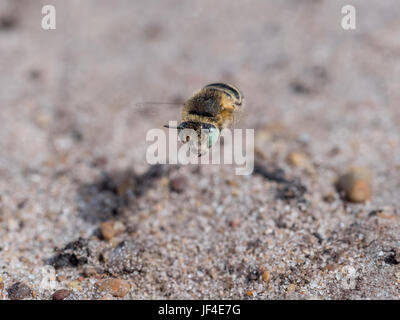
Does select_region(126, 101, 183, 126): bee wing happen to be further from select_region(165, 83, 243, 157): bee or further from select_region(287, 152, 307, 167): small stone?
select_region(165, 83, 243, 157): bee

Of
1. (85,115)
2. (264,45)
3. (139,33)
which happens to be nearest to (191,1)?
(139,33)

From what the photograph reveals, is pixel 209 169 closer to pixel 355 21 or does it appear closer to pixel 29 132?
pixel 29 132

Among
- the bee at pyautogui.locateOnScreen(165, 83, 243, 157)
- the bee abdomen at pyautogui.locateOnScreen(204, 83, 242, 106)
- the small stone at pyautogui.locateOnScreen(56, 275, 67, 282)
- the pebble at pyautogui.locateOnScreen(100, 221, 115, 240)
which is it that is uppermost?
the bee abdomen at pyautogui.locateOnScreen(204, 83, 242, 106)

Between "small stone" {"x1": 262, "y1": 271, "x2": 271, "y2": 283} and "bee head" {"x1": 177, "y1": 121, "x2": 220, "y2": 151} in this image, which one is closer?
"bee head" {"x1": 177, "y1": 121, "x2": 220, "y2": 151}

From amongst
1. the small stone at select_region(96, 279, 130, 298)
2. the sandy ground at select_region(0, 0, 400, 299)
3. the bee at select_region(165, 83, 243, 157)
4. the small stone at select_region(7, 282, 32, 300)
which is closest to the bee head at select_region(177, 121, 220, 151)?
the bee at select_region(165, 83, 243, 157)

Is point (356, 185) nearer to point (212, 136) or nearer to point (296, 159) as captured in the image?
point (296, 159)

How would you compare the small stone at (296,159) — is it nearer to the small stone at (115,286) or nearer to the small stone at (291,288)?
the small stone at (291,288)

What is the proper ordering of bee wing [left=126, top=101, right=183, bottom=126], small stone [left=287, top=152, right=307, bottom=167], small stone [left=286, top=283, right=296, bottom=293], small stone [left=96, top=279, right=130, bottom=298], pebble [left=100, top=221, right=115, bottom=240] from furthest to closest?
bee wing [left=126, top=101, right=183, bottom=126] < small stone [left=287, top=152, right=307, bottom=167] < pebble [left=100, top=221, right=115, bottom=240] < small stone [left=96, top=279, right=130, bottom=298] < small stone [left=286, top=283, right=296, bottom=293]
